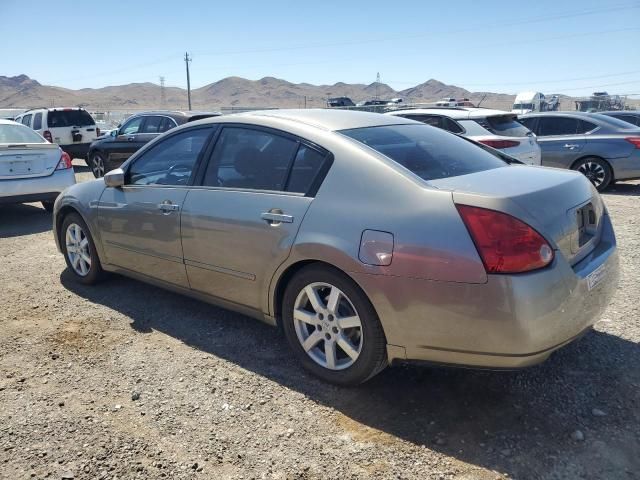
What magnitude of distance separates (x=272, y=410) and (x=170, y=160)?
7.29 feet

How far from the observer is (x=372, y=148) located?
3.10 meters

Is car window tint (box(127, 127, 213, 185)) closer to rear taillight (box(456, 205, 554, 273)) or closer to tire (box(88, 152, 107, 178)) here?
rear taillight (box(456, 205, 554, 273))

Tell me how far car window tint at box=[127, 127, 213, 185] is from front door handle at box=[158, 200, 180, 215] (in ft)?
0.57

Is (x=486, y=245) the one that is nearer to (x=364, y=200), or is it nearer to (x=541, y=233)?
(x=541, y=233)

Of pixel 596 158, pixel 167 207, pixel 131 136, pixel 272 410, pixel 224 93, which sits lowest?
pixel 272 410

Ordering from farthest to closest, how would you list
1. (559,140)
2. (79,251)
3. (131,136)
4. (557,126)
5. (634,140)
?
(131,136) < (557,126) < (559,140) < (634,140) < (79,251)

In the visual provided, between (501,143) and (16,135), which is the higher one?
(16,135)

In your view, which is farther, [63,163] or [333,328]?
[63,163]

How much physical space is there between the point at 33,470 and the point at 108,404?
0.57 metres

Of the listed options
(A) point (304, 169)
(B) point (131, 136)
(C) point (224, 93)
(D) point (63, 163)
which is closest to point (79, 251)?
(A) point (304, 169)

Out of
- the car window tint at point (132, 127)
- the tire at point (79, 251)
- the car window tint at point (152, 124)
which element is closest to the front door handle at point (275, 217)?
the tire at point (79, 251)

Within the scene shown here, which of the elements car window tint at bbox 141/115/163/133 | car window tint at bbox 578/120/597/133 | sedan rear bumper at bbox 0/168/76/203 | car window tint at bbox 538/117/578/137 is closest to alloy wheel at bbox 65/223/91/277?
sedan rear bumper at bbox 0/168/76/203

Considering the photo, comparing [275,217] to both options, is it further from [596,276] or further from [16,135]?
[16,135]

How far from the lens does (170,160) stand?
165 inches
